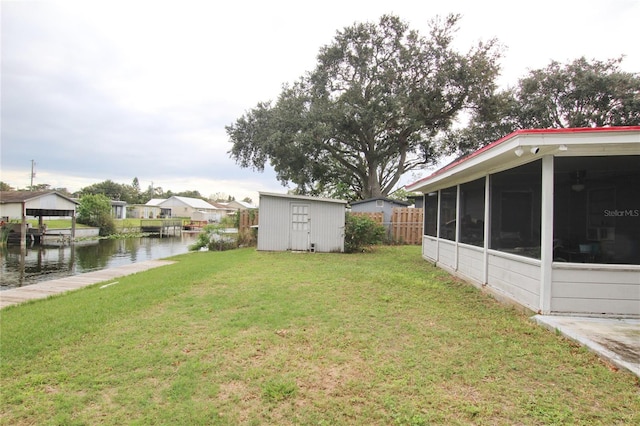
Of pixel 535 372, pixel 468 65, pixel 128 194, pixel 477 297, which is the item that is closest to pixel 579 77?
pixel 468 65

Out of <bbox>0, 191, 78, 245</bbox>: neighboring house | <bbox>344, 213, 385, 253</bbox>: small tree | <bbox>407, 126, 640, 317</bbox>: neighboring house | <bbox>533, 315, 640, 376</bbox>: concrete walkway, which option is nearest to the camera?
<bbox>533, 315, 640, 376</bbox>: concrete walkway

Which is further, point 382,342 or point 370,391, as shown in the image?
point 382,342

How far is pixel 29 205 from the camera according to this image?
907 inches

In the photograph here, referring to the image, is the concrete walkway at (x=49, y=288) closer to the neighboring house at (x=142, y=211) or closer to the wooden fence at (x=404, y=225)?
the wooden fence at (x=404, y=225)

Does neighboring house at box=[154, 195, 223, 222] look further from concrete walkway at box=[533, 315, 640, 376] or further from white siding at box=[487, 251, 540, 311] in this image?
concrete walkway at box=[533, 315, 640, 376]

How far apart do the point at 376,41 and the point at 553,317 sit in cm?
1994

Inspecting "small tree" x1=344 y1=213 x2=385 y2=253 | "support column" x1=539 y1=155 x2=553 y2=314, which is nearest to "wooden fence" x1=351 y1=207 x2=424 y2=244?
"small tree" x1=344 y1=213 x2=385 y2=253

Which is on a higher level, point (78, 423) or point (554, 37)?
point (554, 37)

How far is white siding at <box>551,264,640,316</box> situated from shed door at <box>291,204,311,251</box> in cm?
886

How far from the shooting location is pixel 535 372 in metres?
2.84

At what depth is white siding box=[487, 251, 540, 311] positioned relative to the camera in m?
4.34

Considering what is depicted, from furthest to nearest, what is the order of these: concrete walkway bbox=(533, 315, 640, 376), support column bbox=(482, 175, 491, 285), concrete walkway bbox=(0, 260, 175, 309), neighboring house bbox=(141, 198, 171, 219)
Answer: neighboring house bbox=(141, 198, 171, 219) < concrete walkway bbox=(0, 260, 175, 309) < support column bbox=(482, 175, 491, 285) < concrete walkway bbox=(533, 315, 640, 376)

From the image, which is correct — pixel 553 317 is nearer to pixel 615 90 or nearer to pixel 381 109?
pixel 381 109

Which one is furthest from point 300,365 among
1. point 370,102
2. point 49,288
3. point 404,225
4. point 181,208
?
point 181,208
